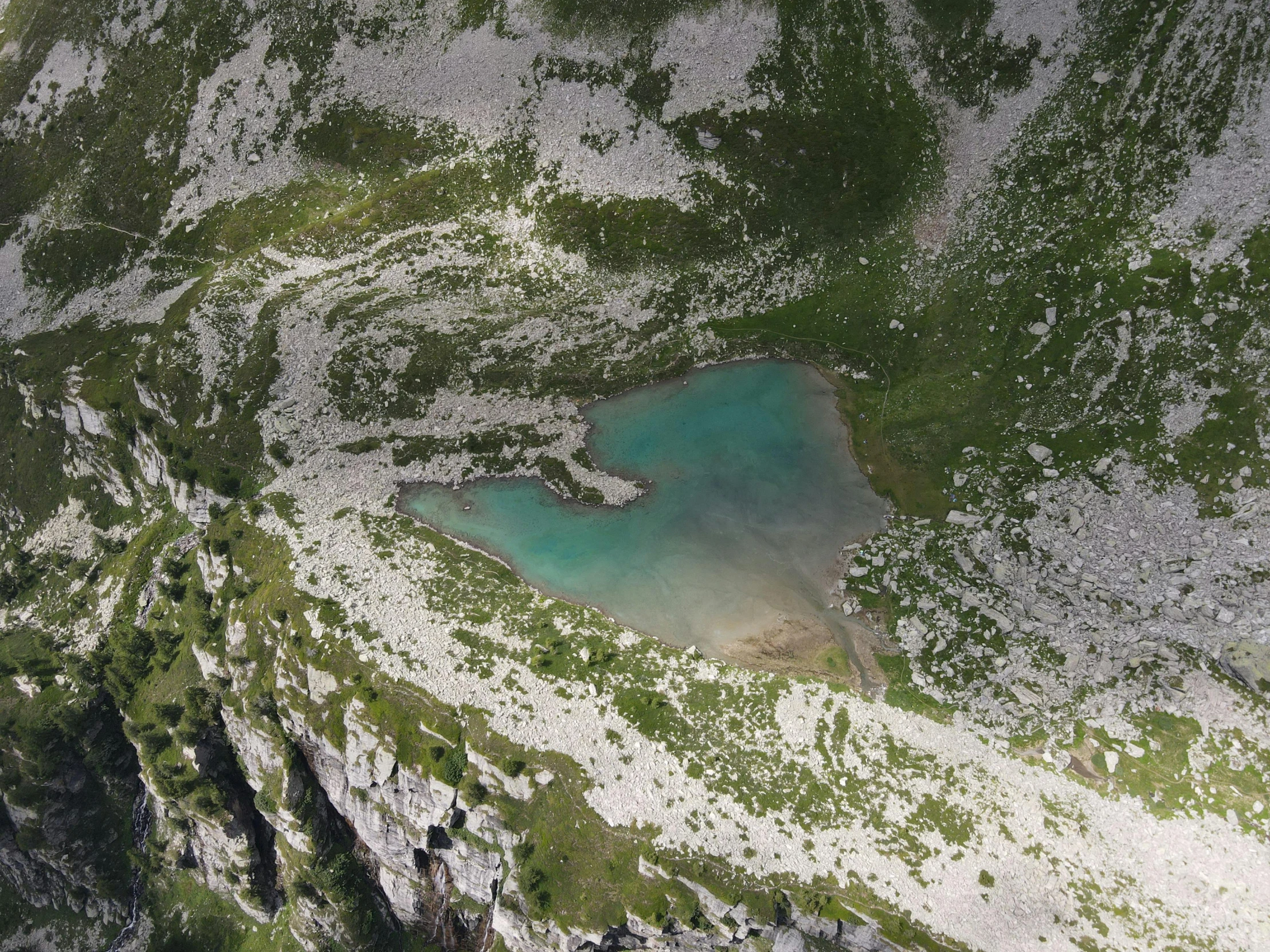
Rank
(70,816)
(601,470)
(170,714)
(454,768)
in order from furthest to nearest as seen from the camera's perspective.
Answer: (601,470) < (70,816) < (170,714) < (454,768)

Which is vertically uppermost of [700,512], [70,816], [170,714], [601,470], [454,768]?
[601,470]

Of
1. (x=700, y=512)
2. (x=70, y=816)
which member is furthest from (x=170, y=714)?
(x=700, y=512)

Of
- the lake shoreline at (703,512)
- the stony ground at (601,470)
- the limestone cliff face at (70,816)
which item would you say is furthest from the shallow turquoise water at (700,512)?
the limestone cliff face at (70,816)

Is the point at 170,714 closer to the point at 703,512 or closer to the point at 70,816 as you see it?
the point at 70,816

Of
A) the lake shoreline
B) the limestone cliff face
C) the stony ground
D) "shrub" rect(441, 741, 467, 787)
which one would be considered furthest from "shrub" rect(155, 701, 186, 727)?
"shrub" rect(441, 741, 467, 787)

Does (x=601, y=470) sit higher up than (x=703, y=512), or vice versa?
(x=601, y=470)

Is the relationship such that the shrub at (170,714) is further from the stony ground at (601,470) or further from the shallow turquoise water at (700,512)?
the shallow turquoise water at (700,512)

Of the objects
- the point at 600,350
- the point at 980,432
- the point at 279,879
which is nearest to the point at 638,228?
the point at 600,350

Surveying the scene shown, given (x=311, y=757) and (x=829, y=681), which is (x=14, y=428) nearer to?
(x=311, y=757)

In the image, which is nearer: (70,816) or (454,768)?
(454,768)

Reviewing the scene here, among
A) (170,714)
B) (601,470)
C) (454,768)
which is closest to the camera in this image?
(454,768)

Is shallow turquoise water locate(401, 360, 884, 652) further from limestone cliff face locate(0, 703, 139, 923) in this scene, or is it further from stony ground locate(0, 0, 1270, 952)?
limestone cliff face locate(0, 703, 139, 923)
